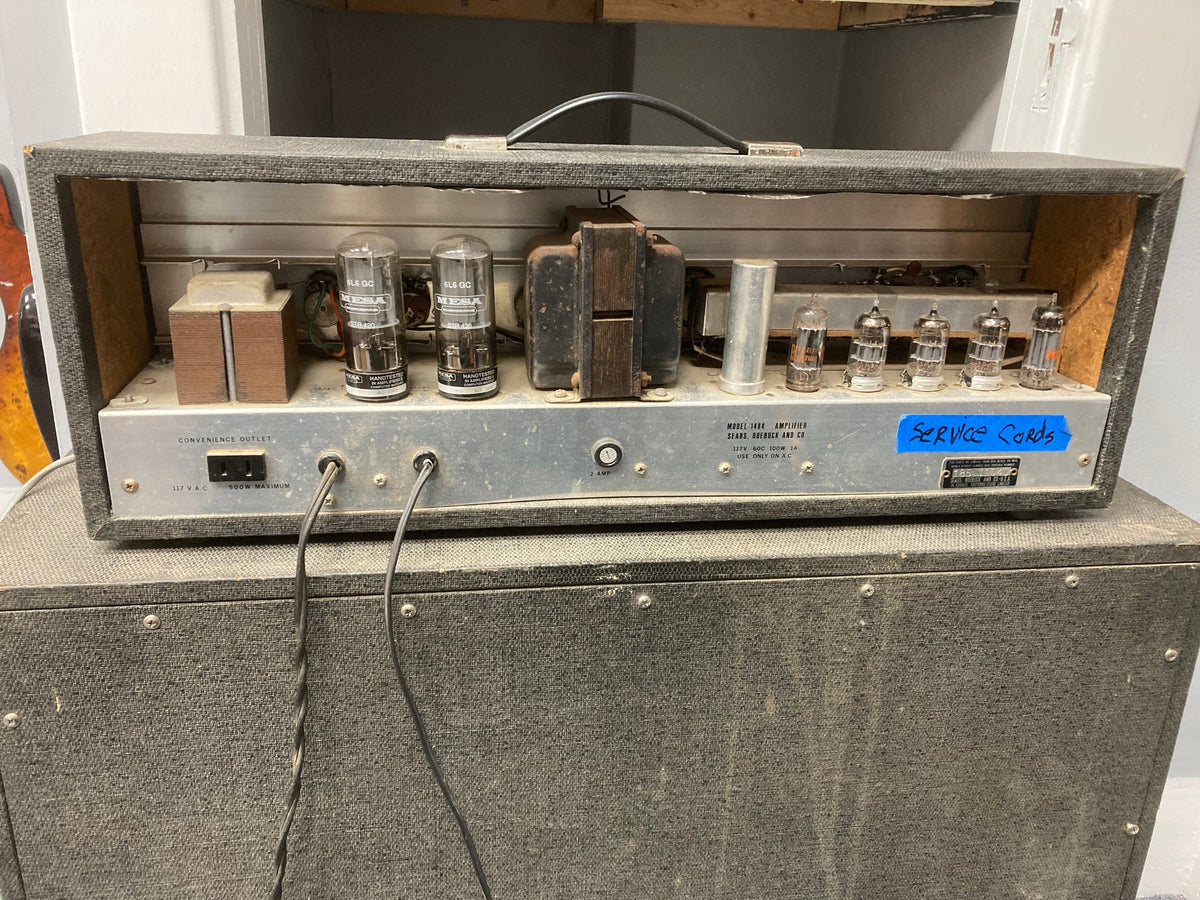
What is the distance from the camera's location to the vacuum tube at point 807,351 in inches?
30.4

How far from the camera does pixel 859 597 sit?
0.74 metres

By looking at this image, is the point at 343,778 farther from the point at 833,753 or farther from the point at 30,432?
the point at 30,432

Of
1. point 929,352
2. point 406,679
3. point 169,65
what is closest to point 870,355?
point 929,352

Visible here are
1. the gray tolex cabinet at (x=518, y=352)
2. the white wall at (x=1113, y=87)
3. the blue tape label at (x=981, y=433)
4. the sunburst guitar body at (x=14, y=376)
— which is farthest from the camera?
the sunburst guitar body at (x=14, y=376)

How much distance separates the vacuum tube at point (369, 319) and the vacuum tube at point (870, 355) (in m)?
0.42

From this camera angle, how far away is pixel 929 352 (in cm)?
78

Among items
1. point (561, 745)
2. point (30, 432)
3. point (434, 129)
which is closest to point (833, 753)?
point (561, 745)

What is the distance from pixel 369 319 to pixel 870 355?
464 mm

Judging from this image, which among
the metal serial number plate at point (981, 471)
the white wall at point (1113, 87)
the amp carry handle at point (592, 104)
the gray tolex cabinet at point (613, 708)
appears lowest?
the gray tolex cabinet at point (613, 708)

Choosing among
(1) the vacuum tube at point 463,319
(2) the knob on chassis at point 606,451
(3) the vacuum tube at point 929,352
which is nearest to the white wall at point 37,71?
(1) the vacuum tube at point 463,319

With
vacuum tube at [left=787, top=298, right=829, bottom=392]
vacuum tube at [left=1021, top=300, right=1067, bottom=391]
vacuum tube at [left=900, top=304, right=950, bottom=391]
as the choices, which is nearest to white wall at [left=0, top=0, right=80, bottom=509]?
vacuum tube at [left=787, top=298, right=829, bottom=392]

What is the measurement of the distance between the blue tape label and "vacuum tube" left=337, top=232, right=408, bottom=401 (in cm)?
47

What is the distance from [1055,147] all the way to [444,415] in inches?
32.1

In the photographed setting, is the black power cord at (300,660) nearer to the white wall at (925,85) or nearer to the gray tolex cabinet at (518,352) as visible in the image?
the gray tolex cabinet at (518,352)
